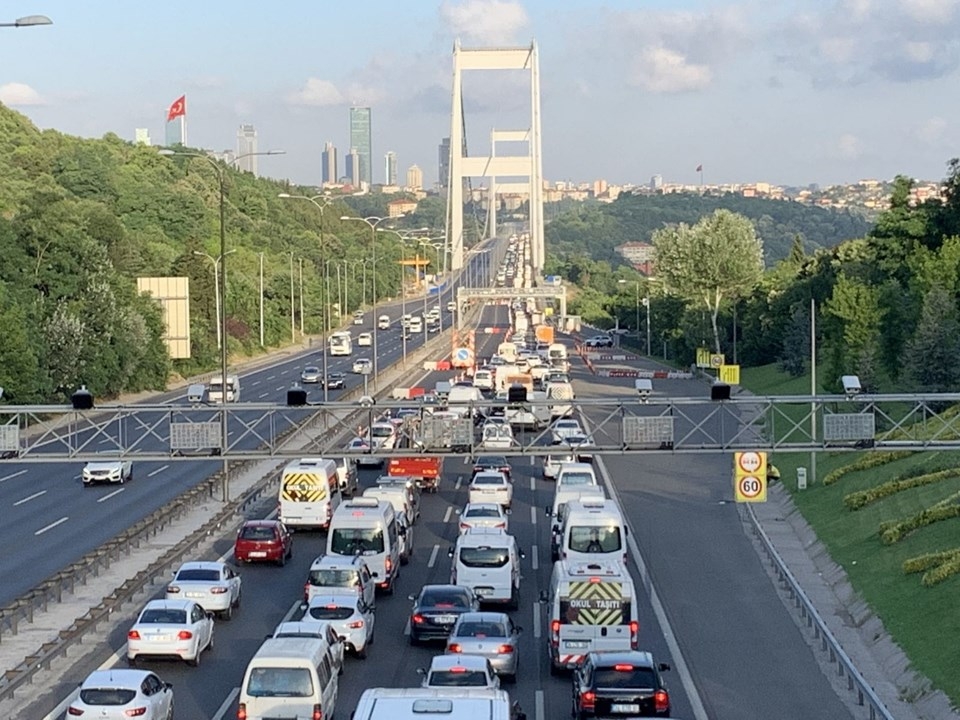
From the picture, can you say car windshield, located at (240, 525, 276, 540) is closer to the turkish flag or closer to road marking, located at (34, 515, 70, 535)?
road marking, located at (34, 515, 70, 535)

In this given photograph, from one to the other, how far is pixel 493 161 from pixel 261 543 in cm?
14765

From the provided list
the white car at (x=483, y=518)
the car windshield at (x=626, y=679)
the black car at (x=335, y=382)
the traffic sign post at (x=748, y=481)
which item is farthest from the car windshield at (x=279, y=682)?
the black car at (x=335, y=382)

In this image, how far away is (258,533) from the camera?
36094 mm

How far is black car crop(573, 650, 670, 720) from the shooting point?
21.0 m

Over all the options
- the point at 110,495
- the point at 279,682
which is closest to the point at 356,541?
the point at 279,682

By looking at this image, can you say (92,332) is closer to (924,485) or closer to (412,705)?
(924,485)

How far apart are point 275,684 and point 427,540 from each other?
66.9ft

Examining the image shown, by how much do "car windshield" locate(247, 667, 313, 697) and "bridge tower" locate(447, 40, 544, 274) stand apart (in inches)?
5750

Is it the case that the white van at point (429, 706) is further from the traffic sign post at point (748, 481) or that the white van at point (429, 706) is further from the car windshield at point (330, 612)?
the traffic sign post at point (748, 481)

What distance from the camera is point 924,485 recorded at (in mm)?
39438

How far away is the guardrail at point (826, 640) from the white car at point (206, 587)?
37.9 feet

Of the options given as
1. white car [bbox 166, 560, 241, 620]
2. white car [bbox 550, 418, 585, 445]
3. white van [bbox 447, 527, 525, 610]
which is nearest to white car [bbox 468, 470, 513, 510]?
white car [bbox 550, 418, 585, 445]

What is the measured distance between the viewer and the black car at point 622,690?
2100cm

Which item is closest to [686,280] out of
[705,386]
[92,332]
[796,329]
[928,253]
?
[705,386]
